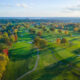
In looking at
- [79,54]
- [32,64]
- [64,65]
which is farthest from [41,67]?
[79,54]

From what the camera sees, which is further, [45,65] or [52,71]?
[45,65]

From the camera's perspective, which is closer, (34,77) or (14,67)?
(34,77)

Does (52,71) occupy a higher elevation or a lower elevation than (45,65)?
lower

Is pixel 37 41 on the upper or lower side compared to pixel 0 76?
upper

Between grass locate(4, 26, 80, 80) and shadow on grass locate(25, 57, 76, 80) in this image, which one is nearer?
shadow on grass locate(25, 57, 76, 80)

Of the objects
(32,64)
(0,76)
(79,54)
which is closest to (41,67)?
(32,64)

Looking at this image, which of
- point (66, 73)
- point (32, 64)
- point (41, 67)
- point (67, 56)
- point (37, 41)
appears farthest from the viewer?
point (37, 41)

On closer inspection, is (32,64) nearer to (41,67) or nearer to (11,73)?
(41,67)

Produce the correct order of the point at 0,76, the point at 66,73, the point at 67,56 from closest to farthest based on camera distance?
the point at 0,76
the point at 66,73
the point at 67,56

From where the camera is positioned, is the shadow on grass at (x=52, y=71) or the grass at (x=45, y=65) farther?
the grass at (x=45, y=65)

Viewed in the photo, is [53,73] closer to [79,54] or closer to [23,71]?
[23,71]
